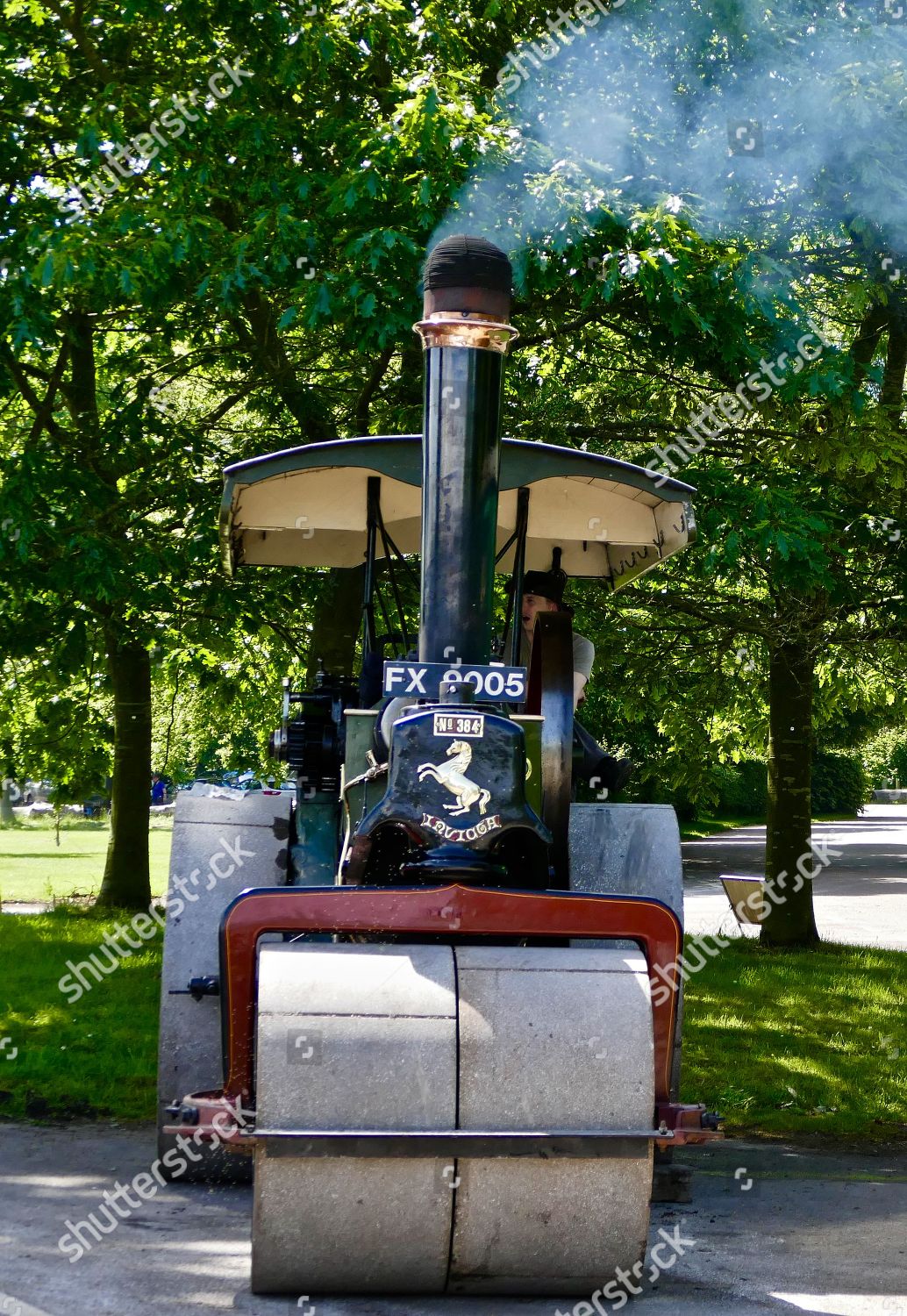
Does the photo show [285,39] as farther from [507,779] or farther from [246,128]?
[507,779]

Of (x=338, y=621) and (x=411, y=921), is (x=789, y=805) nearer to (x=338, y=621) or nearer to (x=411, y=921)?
(x=338, y=621)

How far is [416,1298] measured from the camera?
3.42 m

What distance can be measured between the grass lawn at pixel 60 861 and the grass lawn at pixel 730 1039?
6.03 feet

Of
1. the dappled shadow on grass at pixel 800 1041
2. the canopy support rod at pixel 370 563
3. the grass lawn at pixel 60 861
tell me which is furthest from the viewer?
the grass lawn at pixel 60 861

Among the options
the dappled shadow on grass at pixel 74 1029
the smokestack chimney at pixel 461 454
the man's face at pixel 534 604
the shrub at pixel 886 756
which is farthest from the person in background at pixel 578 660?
the shrub at pixel 886 756

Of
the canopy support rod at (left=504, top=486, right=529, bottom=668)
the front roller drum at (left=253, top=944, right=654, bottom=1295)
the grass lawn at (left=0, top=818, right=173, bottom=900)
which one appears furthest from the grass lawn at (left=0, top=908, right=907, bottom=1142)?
the front roller drum at (left=253, top=944, right=654, bottom=1295)

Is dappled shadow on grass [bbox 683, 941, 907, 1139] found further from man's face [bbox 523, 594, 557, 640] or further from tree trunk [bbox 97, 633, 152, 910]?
tree trunk [bbox 97, 633, 152, 910]

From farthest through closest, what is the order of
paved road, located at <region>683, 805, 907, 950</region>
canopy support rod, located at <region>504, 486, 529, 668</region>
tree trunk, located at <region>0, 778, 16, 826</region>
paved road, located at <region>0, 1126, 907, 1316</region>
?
tree trunk, located at <region>0, 778, 16, 826</region> < paved road, located at <region>683, 805, 907, 950</region> < canopy support rod, located at <region>504, 486, 529, 668</region> < paved road, located at <region>0, 1126, 907, 1316</region>

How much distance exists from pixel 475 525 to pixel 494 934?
1.05 meters

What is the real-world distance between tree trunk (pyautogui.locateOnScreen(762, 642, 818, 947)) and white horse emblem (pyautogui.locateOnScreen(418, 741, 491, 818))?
7.71 m

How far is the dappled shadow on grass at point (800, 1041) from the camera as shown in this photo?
6527mm

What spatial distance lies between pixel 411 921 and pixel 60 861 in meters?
22.1

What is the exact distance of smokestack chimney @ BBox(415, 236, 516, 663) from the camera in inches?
149

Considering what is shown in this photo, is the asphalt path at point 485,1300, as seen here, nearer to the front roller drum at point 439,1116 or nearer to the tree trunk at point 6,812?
the front roller drum at point 439,1116
